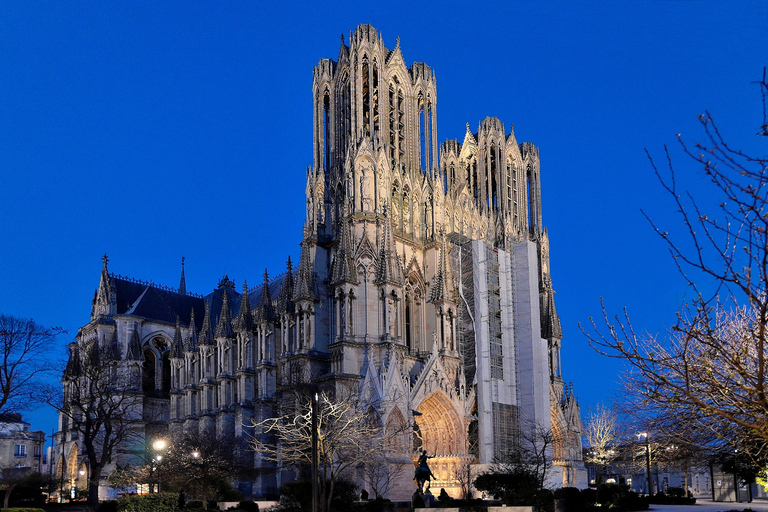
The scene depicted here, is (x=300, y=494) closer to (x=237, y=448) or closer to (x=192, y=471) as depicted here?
(x=192, y=471)

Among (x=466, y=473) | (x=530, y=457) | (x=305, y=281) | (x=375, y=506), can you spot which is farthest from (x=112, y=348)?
(x=375, y=506)

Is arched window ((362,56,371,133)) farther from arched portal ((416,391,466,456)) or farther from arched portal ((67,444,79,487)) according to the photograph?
arched portal ((67,444,79,487))

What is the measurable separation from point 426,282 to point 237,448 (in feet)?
53.9

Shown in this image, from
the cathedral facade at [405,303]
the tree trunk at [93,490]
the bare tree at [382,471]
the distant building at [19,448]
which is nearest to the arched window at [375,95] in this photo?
the cathedral facade at [405,303]

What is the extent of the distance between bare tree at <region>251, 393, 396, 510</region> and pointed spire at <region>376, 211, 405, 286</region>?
780 cm

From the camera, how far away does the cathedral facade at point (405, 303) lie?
4697 cm

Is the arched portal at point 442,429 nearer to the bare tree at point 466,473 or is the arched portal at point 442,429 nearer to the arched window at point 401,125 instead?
the bare tree at point 466,473

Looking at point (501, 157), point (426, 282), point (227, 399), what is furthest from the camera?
point (501, 157)

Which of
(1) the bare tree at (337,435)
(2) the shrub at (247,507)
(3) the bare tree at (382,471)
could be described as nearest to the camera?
(2) the shrub at (247,507)

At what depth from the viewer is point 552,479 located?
5203cm

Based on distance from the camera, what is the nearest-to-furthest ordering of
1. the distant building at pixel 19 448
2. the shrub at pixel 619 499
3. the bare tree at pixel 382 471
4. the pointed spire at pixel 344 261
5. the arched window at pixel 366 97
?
1. the shrub at pixel 619 499
2. the bare tree at pixel 382 471
3. the pointed spire at pixel 344 261
4. the arched window at pixel 366 97
5. the distant building at pixel 19 448

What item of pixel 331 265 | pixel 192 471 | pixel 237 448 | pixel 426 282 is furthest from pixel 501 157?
pixel 192 471

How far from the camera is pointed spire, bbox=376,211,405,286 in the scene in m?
47.4

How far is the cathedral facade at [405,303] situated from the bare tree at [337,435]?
156 centimetres
